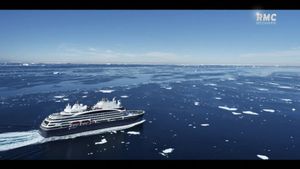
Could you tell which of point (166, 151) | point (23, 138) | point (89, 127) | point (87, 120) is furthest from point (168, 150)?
point (23, 138)

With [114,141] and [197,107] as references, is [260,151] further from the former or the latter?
[197,107]

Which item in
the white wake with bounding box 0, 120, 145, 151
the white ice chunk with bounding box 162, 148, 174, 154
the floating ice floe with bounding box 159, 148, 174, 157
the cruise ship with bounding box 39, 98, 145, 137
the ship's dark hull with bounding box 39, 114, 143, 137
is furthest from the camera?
the cruise ship with bounding box 39, 98, 145, 137

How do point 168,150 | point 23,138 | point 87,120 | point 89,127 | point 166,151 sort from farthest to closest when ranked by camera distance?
point 87,120 → point 89,127 → point 23,138 → point 168,150 → point 166,151

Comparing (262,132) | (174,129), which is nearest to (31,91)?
(174,129)

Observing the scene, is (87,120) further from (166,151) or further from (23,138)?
(166,151)

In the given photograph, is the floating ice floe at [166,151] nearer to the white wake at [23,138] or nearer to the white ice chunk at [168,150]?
the white ice chunk at [168,150]

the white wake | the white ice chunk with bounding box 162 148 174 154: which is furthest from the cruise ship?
the white ice chunk with bounding box 162 148 174 154

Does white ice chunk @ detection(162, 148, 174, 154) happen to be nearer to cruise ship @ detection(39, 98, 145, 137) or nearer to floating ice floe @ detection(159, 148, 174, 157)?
floating ice floe @ detection(159, 148, 174, 157)

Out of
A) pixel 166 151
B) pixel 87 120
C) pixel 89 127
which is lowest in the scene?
pixel 166 151

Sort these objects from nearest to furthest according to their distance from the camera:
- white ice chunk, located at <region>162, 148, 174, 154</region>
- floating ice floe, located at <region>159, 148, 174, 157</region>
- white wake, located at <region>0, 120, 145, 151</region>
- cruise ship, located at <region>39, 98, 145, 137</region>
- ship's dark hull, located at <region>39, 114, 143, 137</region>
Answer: floating ice floe, located at <region>159, 148, 174, 157</region> < white ice chunk, located at <region>162, 148, 174, 154</region> < white wake, located at <region>0, 120, 145, 151</region> < ship's dark hull, located at <region>39, 114, 143, 137</region> < cruise ship, located at <region>39, 98, 145, 137</region>
